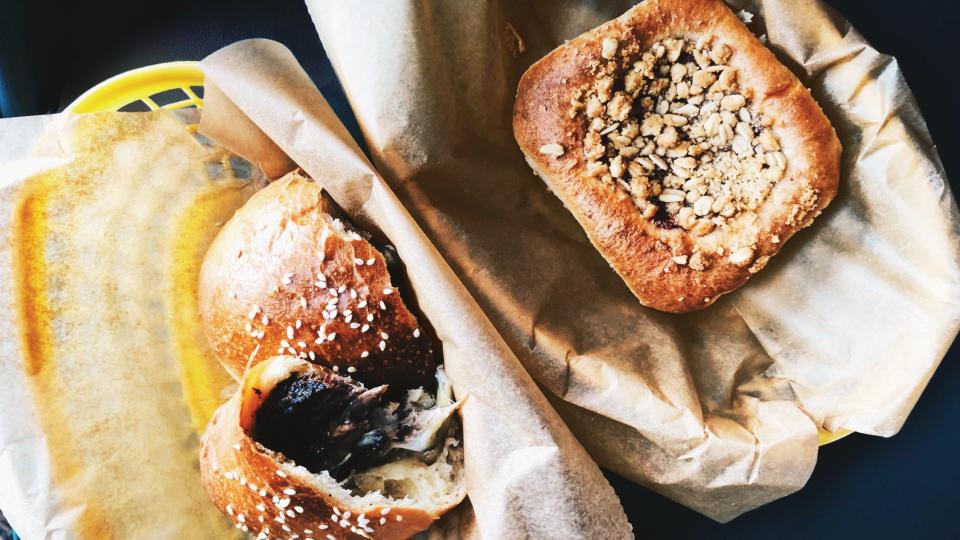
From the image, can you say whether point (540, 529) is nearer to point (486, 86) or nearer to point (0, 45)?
point (486, 86)

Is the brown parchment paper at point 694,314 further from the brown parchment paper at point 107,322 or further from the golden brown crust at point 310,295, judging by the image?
the brown parchment paper at point 107,322

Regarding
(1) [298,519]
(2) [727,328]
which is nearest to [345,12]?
(1) [298,519]

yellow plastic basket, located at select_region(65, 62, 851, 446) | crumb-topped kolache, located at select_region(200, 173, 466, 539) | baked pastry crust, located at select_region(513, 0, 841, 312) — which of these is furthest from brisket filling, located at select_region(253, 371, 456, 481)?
yellow plastic basket, located at select_region(65, 62, 851, 446)

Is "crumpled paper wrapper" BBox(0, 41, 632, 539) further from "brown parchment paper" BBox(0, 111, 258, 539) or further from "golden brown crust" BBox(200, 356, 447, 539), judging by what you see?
"golden brown crust" BBox(200, 356, 447, 539)

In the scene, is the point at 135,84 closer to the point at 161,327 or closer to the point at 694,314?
the point at 161,327

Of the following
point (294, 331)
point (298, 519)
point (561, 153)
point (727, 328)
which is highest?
point (561, 153)

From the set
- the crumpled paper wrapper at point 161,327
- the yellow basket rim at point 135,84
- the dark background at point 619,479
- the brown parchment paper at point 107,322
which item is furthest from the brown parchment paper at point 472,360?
the dark background at point 619,479
